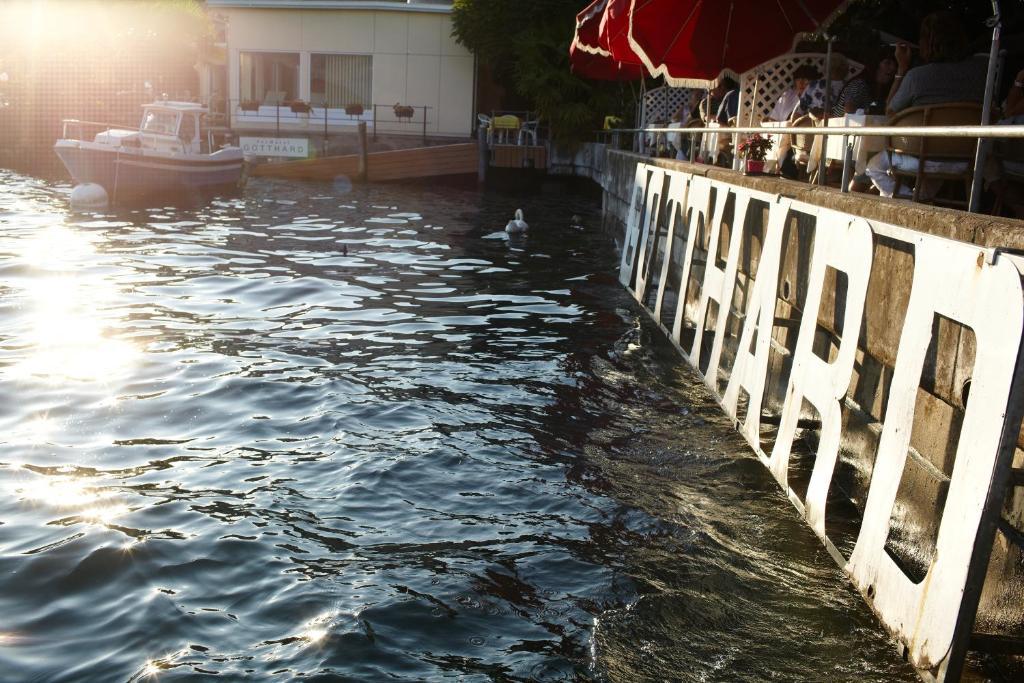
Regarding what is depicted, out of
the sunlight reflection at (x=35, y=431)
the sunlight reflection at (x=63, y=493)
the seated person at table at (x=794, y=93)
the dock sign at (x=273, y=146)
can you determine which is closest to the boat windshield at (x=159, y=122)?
the dock sign at (x=273, y=146)

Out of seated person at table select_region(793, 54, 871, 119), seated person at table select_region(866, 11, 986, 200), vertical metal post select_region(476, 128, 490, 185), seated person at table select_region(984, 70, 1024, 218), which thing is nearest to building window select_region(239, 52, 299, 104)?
vertical metal post select_region(476, 128, 490, 185)

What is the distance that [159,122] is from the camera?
85.7 feet

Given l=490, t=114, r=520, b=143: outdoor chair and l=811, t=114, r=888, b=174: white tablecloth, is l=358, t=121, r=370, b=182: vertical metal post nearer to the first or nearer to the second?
l=490, t=114, r=520, b=143: outdoor chair

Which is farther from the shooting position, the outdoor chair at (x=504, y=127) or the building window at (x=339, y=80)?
the building window at (x=339, y=80)

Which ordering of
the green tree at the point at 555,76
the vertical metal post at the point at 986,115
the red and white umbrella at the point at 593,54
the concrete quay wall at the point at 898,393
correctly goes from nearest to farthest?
the concrete quay wall at the point at 898,393 → the vertical metal post at the point at 986,115 → the red and white umbrella at the point at 593,54 → the green tree at the point at 555,76

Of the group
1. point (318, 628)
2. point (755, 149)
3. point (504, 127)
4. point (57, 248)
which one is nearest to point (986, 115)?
point (755, 149)

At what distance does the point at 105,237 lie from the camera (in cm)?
1795

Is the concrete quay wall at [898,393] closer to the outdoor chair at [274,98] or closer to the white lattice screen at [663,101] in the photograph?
the white lattice screen at [663,101]

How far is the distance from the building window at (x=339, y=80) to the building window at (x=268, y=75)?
795 mm

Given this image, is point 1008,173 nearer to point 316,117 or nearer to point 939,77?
point 939,77

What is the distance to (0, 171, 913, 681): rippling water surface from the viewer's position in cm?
427

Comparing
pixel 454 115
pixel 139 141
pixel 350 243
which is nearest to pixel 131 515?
pixel 350 243

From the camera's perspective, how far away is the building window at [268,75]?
3888 cm

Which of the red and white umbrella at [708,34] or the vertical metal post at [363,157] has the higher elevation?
the red and white umbrella at [708,34]
